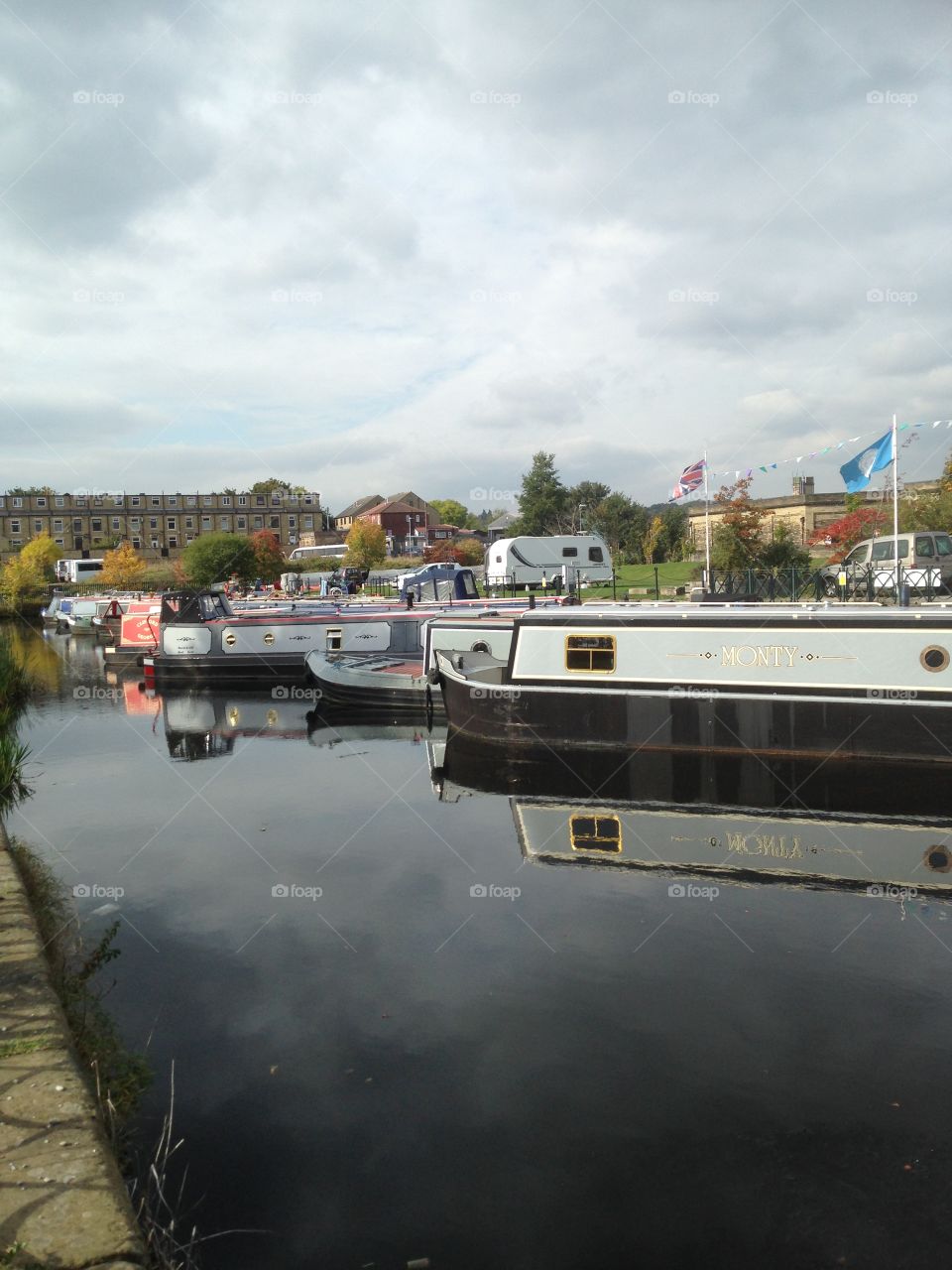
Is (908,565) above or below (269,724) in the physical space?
above

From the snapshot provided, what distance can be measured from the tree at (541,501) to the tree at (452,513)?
5592 cm

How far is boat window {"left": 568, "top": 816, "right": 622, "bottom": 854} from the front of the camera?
12.3 metres

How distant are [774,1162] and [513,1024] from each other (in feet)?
7.71

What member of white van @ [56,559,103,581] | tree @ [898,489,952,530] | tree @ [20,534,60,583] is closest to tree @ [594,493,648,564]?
tree @ [898,489,952,530]

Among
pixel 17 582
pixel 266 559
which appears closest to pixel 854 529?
pixel 266 559

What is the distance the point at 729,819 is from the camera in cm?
1344

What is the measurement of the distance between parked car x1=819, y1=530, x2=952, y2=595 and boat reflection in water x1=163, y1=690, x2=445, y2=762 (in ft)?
41.2

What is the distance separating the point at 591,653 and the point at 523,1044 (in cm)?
1081

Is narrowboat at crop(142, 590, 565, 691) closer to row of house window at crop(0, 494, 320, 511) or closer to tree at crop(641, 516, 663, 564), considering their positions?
tree at crop(641, 516, 663, 564)

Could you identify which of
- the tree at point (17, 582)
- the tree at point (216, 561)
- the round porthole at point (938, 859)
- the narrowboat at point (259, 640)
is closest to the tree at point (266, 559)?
the tree at point (216, 561)

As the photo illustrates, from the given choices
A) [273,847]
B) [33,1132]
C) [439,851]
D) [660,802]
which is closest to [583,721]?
[660,802]

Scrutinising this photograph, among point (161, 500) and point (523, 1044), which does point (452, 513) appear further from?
point (523, 1044)

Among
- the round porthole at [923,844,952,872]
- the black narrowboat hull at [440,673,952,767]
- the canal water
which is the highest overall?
the black narrowboat hull at [440,673,952,767]

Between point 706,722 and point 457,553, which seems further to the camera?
point 457,553
